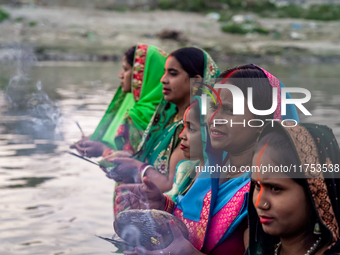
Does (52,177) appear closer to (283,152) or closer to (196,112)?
(196,112)

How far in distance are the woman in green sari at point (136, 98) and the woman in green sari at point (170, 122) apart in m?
0.50

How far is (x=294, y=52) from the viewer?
103 feet

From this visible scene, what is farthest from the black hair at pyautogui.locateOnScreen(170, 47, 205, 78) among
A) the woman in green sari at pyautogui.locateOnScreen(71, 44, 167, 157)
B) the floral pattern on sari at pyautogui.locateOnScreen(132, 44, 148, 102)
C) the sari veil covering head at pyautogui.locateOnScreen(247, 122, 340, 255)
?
the sari veil covering head at pyautogui.locateOnScreen(247, 122, 340, 255)

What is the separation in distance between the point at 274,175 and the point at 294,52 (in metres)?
30.9

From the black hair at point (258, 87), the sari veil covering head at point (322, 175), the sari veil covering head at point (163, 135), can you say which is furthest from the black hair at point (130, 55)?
the sari veil covering head at point (322, 175)

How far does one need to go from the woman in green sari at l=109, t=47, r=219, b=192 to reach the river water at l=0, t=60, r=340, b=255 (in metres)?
0.80

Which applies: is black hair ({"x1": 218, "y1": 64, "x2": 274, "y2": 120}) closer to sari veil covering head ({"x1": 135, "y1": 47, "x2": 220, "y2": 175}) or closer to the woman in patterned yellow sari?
the woman in patterned yellow sari

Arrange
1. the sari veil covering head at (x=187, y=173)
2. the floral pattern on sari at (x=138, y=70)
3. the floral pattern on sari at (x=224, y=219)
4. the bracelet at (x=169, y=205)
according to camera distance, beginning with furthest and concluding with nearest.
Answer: the floral pattern on sari at (x=138, y=70)
the sari veil covering head at (x=187, y=173)
the bracelet at (x=169, y=205)
the floral pattern on sari at (x=224, y=219)

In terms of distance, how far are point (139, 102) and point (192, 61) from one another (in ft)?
3.75

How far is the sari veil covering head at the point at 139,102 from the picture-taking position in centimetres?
453

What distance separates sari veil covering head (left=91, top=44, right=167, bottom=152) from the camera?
4.53m

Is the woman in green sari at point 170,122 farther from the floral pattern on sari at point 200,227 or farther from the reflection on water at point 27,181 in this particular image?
the reflection on water at point 27,181

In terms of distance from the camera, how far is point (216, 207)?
230 centimetres

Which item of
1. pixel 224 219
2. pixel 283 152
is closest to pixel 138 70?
pixel 224 219
